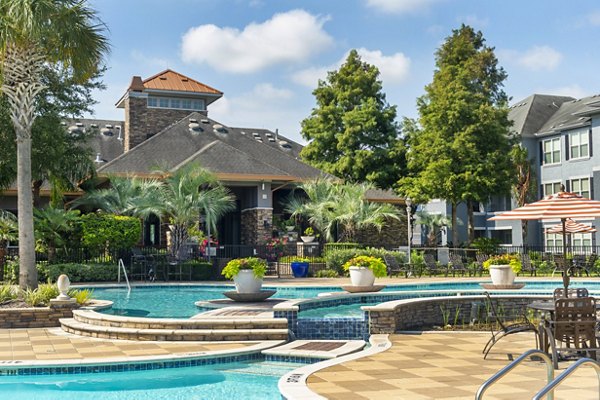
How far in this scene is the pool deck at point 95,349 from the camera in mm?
10055

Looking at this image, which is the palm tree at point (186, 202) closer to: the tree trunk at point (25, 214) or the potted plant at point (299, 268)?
the potted plant at point (299, 268)

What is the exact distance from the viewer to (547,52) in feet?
75.9

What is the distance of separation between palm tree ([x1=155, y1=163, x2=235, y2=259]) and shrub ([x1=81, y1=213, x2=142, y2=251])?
4.02 feet

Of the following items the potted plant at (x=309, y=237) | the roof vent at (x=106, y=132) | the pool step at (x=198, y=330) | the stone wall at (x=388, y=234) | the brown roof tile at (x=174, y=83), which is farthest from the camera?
the roof vent at (x=106, y=132)

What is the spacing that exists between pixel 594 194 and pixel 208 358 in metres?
32.5

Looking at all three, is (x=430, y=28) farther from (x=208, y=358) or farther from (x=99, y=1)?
(x=208, y=358)

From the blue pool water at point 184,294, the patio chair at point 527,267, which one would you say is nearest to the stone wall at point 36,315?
the blue pool water at point 184,294

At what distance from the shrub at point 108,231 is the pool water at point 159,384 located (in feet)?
52.9

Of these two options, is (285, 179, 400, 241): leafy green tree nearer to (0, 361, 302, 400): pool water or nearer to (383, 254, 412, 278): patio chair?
(383, 254, 412, 278): patio chair

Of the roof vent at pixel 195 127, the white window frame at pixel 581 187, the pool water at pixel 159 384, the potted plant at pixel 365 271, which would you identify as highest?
the roof vent at pixel 195 127

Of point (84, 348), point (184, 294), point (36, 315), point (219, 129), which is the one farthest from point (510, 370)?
point (219, 129)

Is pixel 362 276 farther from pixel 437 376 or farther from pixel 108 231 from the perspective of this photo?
pixel 108 231

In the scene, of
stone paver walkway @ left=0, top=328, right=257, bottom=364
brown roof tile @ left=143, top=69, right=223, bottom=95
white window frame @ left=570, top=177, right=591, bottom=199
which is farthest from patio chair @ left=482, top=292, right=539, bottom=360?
white window frame @ left=570, top=177, right=591, bottom=199

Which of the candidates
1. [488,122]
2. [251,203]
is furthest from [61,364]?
[488,122]
